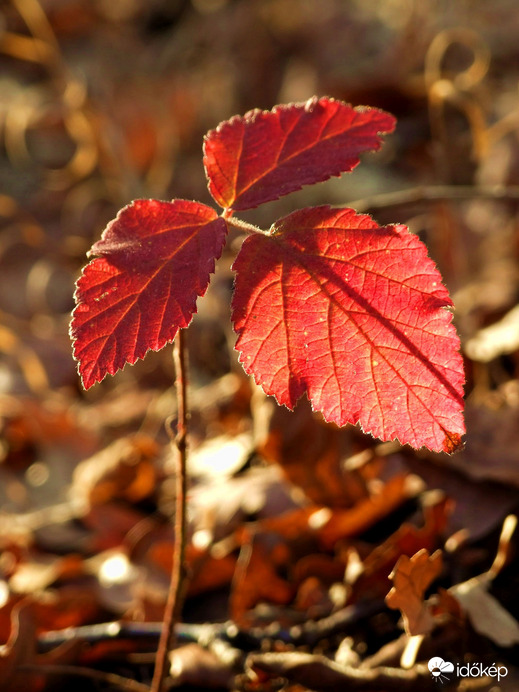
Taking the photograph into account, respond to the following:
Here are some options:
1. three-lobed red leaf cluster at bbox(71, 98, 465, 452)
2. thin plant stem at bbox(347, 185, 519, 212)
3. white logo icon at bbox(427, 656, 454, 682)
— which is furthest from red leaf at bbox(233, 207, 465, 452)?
thin plant stem at bbox(347, 185, 519, 212)

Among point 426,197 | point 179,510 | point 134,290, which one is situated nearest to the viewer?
point 134,290

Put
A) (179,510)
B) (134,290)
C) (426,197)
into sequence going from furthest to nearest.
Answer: (426,197) → (179,510) → (134,290)

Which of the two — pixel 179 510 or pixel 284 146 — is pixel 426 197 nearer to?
pixel 284 146

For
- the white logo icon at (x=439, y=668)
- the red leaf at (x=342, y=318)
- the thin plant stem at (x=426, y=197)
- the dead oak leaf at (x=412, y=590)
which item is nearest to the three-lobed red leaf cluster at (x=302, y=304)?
the red leaf at (x=342, y=318)

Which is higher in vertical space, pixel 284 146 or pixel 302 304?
pixel 284 146

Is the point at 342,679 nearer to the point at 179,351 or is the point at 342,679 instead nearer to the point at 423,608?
the point at 423,608

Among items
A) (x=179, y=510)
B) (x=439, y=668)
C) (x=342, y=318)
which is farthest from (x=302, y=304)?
(x=439, y=668)

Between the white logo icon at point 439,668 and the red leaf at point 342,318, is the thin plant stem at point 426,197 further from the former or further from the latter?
the white logo icon at point 439,668

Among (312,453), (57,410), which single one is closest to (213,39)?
(57,410)
